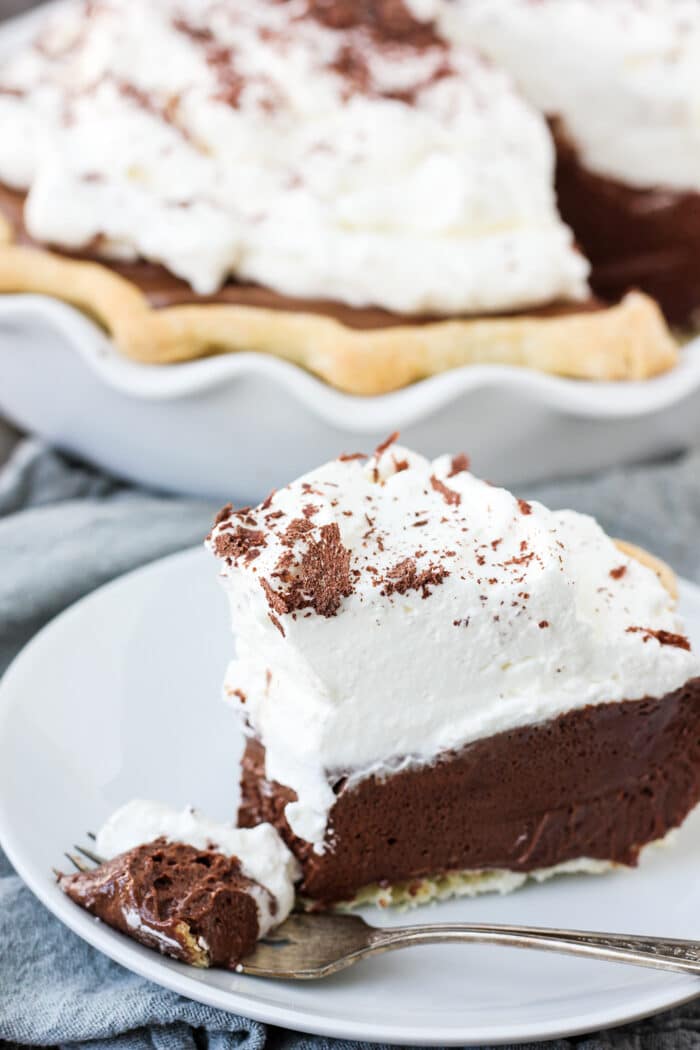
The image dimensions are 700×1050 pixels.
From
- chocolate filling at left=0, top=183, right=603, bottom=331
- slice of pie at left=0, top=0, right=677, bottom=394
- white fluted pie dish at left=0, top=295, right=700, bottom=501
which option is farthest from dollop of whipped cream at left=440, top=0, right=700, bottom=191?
chocolate filling at left=0, top=183, right=603, bottom=331

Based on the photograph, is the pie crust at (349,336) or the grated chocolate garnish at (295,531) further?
the pie crust at (349,336)

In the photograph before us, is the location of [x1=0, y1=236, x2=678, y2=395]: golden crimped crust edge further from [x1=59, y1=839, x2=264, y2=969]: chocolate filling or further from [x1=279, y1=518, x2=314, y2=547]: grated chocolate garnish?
[x1=59, y1=839, x2=264, y2=969]: chocolate filling

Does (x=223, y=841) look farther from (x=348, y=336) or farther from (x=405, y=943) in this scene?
(x=348, y=336)

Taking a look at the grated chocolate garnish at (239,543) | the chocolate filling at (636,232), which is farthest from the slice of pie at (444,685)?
the chocolate filling at (636,232)

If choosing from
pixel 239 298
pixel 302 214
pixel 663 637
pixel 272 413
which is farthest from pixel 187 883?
pixel 302 214

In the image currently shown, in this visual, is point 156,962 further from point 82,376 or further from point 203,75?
point 203,75

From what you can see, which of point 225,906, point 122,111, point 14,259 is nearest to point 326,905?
point 225,906

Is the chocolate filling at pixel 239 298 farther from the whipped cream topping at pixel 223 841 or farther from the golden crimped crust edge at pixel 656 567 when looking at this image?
the whipped cream topping at pixel 223 841
